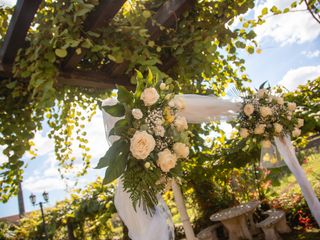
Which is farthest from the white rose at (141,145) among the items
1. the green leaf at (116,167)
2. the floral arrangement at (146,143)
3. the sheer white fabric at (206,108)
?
the sheer white fabric at (206,108)

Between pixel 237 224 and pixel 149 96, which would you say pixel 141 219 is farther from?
pixel 237 224

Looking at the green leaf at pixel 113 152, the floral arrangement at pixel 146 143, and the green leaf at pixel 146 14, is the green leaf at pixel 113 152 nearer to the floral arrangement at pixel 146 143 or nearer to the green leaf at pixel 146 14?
the floral arrangement at pixel 146 143

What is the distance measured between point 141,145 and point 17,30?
159 cm

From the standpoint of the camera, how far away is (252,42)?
3.06 meters

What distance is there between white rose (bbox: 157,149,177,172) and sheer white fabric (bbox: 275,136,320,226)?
1918 millimetres

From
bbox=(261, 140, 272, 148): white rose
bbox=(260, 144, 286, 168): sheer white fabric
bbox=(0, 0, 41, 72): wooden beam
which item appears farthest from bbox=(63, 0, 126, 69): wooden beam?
bbox=(260, 144, 286, 168): sheer white fabric

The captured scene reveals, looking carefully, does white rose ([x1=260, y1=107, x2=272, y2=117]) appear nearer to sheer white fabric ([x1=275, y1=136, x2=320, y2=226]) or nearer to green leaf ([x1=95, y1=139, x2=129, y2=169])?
sheer white fabric ([x1=275, y1=136, x2=320, y2=226])

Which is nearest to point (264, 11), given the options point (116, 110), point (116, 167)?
point (116, 110)

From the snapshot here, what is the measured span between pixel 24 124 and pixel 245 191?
15.6 feet

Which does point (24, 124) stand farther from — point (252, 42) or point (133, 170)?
point (252, 42)

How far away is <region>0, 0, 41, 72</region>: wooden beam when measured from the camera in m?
2.08

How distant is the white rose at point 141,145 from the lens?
1.64 metres

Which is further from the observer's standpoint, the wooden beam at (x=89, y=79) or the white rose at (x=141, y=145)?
the wooden beam at (x=89, y=79)

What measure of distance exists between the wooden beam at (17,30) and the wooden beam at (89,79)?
0.48 meters
